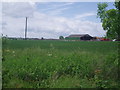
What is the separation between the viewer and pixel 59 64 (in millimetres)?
3699

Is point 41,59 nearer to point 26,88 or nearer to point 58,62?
point 58,62

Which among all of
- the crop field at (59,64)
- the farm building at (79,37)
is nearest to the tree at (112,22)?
the crop field at (59,64)

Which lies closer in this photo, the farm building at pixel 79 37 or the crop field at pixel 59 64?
the crop field at pixel 59 64

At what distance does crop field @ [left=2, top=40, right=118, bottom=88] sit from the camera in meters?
3.36

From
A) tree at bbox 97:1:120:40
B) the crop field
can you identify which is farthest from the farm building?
tree at bbox 97:1:120:40

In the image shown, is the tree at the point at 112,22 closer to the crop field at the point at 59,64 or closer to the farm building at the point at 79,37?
the crop field at the point at 59,64

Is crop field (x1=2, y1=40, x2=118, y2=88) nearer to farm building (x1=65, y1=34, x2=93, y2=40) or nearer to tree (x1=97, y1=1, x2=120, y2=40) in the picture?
farm building (x1=65, y1=34, x2=93, y2=40)

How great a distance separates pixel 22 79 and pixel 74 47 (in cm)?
135

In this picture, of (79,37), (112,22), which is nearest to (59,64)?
(79,37)

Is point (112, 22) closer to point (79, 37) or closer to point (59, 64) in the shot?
point (79, 37)

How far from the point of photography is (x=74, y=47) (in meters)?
3.93

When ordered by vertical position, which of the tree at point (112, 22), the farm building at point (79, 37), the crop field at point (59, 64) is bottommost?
the crop field at point (59, 64)

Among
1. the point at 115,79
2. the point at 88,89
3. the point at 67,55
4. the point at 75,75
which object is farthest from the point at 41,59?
the point at 115,79

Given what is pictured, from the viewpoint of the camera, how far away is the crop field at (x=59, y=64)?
11.0 feet
